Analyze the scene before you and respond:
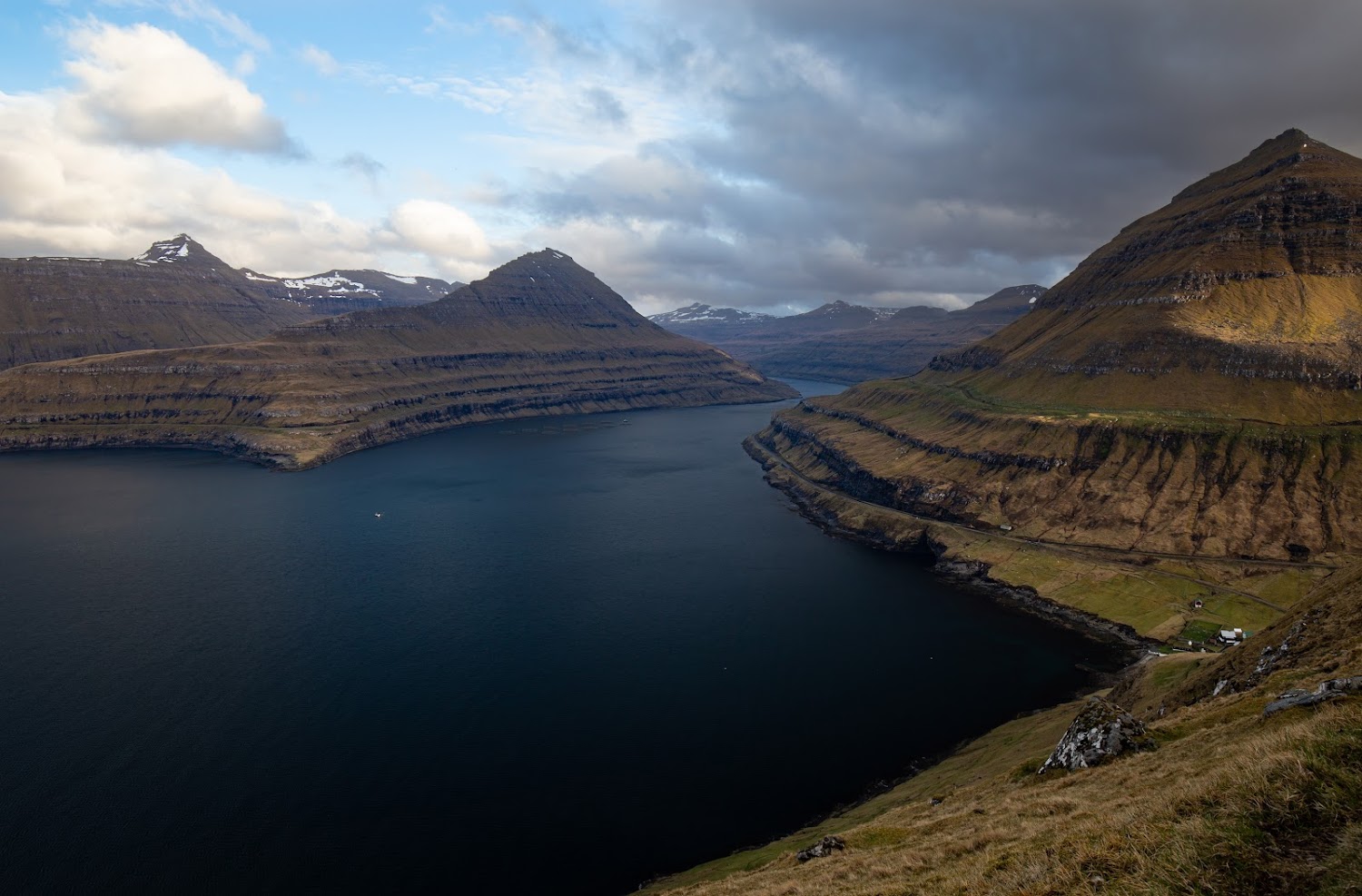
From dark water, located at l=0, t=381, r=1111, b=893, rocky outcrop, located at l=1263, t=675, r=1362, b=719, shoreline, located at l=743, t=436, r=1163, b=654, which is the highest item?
rocky outcrop, located at l=1263, t=675, r=1362, b=719

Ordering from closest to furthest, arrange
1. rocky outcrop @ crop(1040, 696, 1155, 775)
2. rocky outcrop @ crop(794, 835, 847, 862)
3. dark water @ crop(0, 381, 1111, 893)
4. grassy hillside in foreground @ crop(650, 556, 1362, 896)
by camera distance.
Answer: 1. grassy hillside in foreground @ crop(650, 556, 1362, 896)
2. rocky outcrop @ crop(1040, 696, 1155, 775)
3. rocky outcrop @ crop(794, 835, 847, 862)
4. dark water @ crop(0, 381, 1111, 893)

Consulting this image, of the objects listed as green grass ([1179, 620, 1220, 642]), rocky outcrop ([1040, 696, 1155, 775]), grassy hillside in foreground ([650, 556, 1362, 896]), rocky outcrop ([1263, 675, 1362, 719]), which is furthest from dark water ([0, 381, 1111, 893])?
rocky outcrop ([1263, 675, 1362, 719])

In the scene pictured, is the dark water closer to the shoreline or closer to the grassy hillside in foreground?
the shoreline

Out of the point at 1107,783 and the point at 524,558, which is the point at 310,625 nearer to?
the point at 524,558

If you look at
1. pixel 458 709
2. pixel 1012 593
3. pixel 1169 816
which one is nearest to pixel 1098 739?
pixel 1169 816

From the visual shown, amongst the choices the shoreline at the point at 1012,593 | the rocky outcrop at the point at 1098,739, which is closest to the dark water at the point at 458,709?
the shoreline at the point at 1012,593

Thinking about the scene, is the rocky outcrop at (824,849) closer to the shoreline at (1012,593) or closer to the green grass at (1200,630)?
the shoreline at (1012,593)

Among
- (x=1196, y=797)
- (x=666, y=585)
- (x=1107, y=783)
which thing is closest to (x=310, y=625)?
(x=666, y=585)

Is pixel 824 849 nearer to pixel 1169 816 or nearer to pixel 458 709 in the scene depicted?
pixel 1169 816
